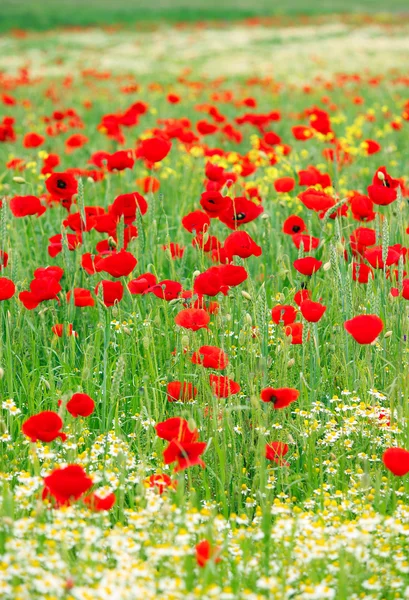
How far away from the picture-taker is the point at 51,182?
11.8ft

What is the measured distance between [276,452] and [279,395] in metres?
0.32

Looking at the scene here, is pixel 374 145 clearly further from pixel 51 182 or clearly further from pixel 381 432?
pixel 381 432

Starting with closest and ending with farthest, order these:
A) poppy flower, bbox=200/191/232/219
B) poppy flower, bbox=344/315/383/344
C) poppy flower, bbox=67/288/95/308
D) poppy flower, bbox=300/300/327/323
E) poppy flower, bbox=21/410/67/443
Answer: poppy flower, bbox=21/410/67/443, poppy flower, bbox=344/315/383/344, poppy flower, bbox=300/300/327/323, poppy flower, bbox=67/288/95/308, poppy flower, bbox=200/191/232/219

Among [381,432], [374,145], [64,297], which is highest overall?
[374,145]

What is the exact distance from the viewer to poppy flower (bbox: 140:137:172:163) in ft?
12.6

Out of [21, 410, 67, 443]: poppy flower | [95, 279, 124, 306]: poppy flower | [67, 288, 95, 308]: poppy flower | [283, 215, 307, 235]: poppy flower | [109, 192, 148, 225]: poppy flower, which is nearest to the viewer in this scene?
[21, 410, 67, 443]: poppy flower

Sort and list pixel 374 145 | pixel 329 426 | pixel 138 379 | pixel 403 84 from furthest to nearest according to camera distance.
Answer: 1. pixel 403 84
2. pixel 374 145
3. pixel 138 379
4. pixel 329 426

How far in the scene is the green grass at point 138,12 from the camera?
3119 centimetres

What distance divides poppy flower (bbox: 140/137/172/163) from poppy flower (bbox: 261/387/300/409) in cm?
191

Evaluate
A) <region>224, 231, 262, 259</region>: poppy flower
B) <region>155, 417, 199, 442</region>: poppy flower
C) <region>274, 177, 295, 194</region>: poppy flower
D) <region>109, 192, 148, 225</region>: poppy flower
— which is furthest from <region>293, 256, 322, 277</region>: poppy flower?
<region>274, 177, 295, 194</region>: poppy flower

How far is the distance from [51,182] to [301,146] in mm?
4261

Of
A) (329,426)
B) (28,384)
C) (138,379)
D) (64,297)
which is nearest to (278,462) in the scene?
(329,426)

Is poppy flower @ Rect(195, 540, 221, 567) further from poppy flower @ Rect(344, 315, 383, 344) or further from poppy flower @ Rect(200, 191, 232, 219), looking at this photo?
poppy flower @ Rect(200, 191, 232, 219)

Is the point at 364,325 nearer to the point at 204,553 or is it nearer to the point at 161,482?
the point at 161,482
